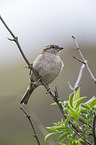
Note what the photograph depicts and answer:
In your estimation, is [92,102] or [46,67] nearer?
[92,102]

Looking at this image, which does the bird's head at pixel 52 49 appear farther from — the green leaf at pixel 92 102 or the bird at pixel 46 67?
the green leaf at pixel 92 102

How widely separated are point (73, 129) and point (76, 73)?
6605mm

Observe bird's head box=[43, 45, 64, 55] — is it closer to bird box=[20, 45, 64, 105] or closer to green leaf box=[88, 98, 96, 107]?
bird box=[20, 45, 64, 105]

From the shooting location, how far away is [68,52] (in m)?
8.91

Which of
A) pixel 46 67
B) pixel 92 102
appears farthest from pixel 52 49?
pixel 92 102

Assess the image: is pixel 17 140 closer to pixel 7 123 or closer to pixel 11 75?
pixel 7 123

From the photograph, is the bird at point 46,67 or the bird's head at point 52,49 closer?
the bird at point 46,67

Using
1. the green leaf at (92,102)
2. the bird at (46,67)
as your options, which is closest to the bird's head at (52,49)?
the bird at (46,67)

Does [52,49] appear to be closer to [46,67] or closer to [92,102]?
[46,67]

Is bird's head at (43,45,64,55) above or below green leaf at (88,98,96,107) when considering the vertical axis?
below

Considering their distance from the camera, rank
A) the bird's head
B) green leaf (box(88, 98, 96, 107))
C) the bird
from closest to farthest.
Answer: green leaf (box(88, 98, 96, 107)) → the bird → the bird's head

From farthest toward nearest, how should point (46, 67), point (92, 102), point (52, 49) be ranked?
point (52, 49), point (46, 67), point (92, 102)

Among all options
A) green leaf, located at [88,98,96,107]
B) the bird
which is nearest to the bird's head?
the bird

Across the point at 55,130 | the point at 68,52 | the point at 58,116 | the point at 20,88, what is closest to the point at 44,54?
the point at 55,130
